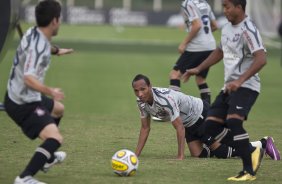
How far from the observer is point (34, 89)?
865 cm

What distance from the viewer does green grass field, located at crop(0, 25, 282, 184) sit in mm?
9938

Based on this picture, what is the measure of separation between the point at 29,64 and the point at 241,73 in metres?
2.50

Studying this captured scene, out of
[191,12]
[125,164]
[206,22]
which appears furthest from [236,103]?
[206,22]

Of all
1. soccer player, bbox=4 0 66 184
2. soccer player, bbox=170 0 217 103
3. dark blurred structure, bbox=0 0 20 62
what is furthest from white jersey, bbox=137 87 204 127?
dark blurred structure, bbox=0 0 20 62

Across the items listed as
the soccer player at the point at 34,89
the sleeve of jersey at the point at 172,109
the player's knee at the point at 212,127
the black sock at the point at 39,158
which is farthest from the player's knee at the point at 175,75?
the black sock at the point at 39,158

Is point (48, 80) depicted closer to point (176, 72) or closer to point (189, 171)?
point (176, 72)

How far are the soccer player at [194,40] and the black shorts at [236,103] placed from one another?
5579mm

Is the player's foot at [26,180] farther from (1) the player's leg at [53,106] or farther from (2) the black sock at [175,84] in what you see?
(2) the black sock at [175,84]

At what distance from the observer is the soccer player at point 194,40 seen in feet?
52.2

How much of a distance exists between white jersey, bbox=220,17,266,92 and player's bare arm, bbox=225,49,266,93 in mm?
71

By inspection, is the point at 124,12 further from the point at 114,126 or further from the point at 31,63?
the point at 31,63

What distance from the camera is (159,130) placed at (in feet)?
47.0

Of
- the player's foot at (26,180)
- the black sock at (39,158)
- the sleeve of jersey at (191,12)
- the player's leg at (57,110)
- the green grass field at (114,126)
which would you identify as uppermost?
the sleeve of jersey at (191,12)

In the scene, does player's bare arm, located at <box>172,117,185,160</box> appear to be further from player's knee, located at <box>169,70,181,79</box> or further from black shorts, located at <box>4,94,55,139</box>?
player's knee, located at <box>169,70,181,79</box>
